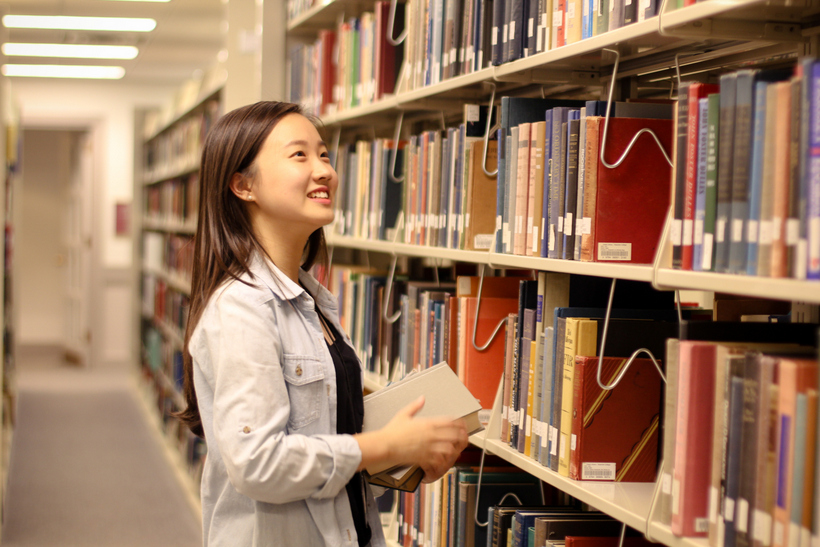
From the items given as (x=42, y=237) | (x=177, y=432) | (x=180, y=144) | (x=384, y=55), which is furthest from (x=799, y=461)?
(x=42, y=237)

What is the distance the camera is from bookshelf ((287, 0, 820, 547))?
1133 mm

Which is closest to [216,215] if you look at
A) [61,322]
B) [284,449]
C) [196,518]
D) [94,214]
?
[284,449]

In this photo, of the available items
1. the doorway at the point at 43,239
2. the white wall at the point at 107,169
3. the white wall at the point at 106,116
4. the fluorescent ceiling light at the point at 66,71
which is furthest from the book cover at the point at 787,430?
the doorway at the point at 43,239

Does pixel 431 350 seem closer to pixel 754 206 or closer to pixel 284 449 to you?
pixel 284 449

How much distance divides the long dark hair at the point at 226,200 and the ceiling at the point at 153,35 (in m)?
3.38

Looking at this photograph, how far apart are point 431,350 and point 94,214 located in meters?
6.99

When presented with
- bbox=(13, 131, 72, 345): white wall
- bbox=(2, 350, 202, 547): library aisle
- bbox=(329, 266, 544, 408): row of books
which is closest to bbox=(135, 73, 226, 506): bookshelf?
bbox=(2, 350, 202, 547): library aisle

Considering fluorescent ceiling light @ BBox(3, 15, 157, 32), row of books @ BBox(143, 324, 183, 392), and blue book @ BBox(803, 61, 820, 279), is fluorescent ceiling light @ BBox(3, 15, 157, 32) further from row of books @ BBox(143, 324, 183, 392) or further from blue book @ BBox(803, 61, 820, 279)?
blue book @ BBox(803, 61, 820, 279)

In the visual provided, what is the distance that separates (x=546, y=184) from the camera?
155cm

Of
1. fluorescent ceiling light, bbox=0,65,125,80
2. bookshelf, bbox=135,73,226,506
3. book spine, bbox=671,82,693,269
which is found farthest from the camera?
fluorescent ceiling light, bbox=0,65,125,80

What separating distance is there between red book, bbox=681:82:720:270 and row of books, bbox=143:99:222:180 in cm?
332

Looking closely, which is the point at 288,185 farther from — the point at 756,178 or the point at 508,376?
the point at 756,178

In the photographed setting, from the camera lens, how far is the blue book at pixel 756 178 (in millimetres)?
1030

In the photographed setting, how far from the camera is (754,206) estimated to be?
3.45 feet
